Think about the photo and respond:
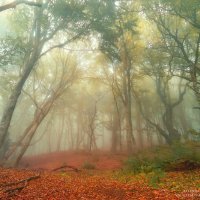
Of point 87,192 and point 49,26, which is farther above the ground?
point 49,26

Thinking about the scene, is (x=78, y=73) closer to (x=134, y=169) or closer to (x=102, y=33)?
(x=102, y=33)

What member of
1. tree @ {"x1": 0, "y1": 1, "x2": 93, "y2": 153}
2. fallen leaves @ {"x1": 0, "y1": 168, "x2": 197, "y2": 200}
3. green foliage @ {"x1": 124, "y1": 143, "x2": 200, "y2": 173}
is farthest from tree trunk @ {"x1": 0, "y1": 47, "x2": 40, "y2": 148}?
green foliage @ {"x1": 124, "y1": 143, "x2": 200, "y2": 173}

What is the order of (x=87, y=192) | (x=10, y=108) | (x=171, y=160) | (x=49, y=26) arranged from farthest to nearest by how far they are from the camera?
1. (x=49, y=26)
2. (x=10, y=108)
3. (x=171, y=160)
4. (x=87, y=192)

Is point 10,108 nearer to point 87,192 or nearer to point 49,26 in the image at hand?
point 49,26

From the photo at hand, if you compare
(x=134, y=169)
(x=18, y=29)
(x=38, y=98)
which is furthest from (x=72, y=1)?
(x=38, y=98)

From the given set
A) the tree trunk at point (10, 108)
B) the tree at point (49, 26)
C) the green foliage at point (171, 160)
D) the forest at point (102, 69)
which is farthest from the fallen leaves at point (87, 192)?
the tree at point (49, 26)

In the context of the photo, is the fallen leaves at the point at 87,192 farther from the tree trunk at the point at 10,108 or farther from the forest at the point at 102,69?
the tree trunk at the point at 10,108

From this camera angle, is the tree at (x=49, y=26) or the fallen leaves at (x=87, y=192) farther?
the tree at (x=49, y=26)

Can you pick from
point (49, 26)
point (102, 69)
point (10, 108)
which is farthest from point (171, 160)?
point (102, 69)

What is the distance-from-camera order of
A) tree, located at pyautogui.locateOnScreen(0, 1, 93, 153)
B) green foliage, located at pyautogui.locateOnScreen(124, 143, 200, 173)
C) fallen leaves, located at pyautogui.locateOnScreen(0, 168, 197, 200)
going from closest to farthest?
fallen leaves, located at pyautogui.locateOnScreen(0, 168, 197, 200) < green foliage, located at pyautogui.locateOnScreen(124, 143, 200, 173) < tree, located at pyautogui.locateOnScreen(0, 1, 93, 153)

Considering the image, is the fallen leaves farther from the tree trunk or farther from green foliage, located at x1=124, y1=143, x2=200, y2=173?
the tree trunk

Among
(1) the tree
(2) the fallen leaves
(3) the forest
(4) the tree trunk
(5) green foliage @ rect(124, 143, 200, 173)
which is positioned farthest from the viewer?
(1) the tree

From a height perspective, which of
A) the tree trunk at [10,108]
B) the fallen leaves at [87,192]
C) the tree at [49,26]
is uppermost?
the tree at [49,26]

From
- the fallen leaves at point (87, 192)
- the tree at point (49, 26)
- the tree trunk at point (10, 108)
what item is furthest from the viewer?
the tree at point (49, 26)
